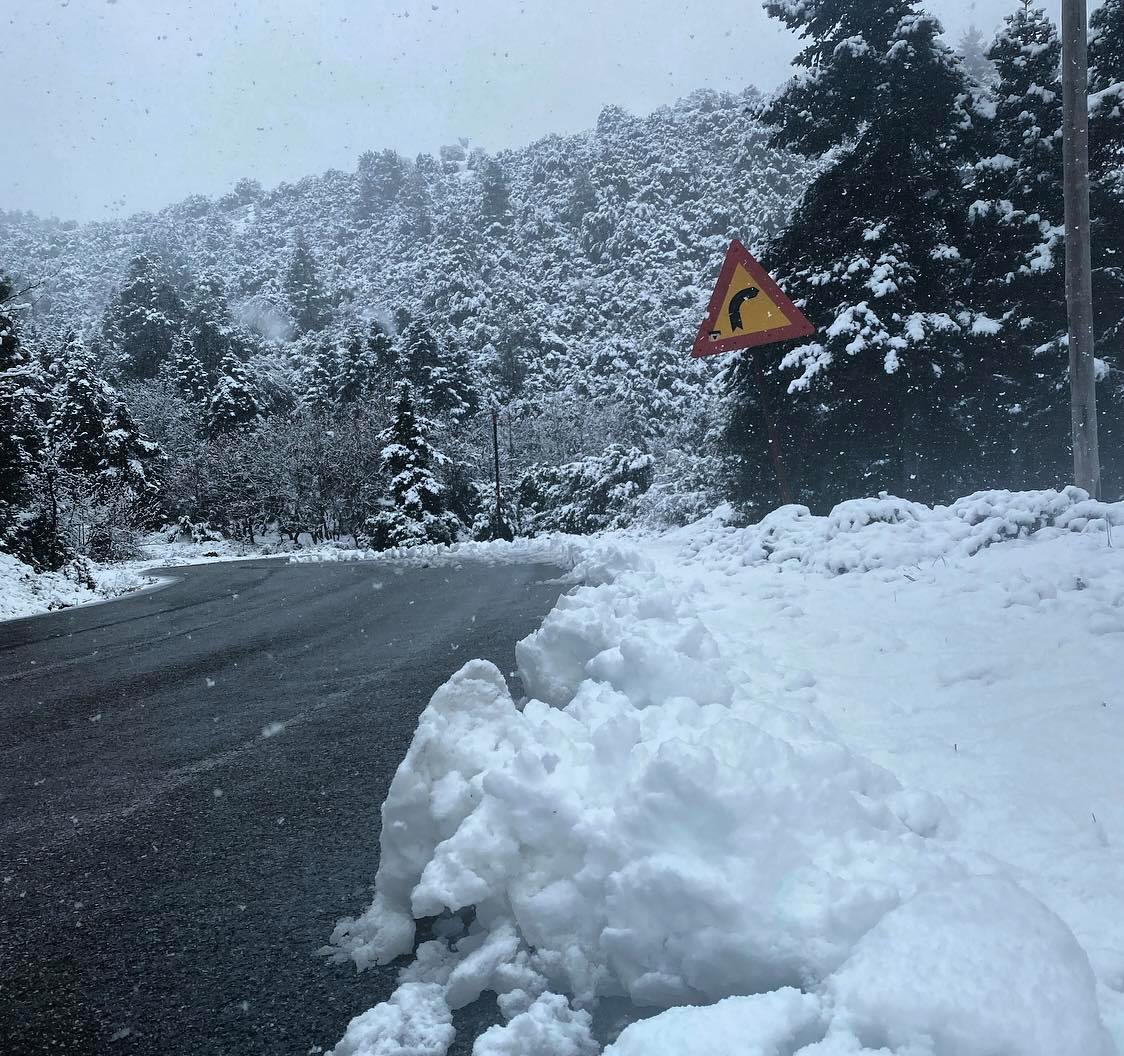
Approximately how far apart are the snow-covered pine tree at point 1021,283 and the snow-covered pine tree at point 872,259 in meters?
0.65

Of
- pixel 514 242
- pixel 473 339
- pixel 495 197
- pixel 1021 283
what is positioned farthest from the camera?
pixel 495 197

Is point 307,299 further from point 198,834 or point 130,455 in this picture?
point 198,834

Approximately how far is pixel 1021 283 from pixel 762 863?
1674 cm

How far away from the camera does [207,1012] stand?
184cm

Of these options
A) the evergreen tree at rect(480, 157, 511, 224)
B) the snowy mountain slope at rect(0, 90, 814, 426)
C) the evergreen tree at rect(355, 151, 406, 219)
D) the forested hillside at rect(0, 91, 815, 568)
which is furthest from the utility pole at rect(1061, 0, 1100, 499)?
the evergreen tree at rect(355, 151, 406, 219)

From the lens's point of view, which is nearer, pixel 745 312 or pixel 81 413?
pixel 745 312

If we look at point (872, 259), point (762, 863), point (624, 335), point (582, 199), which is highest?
point (582, 199)

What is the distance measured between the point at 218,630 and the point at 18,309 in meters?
15.1

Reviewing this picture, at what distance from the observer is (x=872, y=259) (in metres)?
14.4

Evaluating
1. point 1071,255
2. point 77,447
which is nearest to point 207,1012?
point 1071,255

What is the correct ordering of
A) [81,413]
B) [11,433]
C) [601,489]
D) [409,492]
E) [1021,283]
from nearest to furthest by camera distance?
[1021,283] → [11,433] → [601,489] → [409,492] → [81,413]

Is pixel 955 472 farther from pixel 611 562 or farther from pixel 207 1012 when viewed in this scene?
pixel 207 1012

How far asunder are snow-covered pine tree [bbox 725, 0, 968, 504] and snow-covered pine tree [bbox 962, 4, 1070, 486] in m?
0.65

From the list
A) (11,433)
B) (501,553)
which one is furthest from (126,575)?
(501,553)
